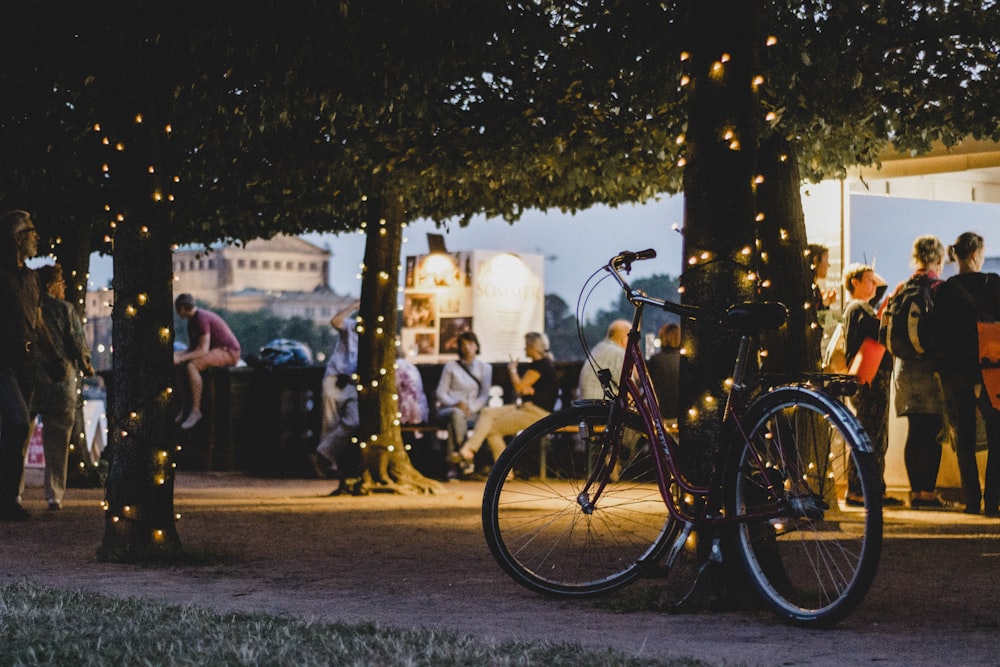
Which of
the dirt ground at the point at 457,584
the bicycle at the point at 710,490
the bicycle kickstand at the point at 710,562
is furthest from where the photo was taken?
the bicycle kickstand at the point at 710,562

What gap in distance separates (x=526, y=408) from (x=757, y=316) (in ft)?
31.0

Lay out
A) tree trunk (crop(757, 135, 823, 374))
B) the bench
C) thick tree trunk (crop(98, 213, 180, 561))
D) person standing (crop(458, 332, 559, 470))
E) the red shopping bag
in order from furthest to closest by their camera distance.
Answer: the bench
person standing (crop(458, 332, 559, 470))
the red shopping bag
tree trunk (crop(757, 135, 823, 374))
thick tree trunk (crop(98, 213, 180, 561))

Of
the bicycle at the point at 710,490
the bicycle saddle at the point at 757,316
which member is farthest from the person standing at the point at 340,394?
the bicycle saddle at the point at 757,316

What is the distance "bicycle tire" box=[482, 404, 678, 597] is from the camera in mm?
6379

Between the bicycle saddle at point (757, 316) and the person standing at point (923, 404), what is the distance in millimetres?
5778

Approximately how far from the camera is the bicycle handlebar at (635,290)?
6.07 meters

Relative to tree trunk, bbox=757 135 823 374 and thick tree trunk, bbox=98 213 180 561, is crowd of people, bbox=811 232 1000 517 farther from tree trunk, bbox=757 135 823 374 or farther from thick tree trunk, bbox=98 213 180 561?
thick tree trunk, bbox=98 213 180 561

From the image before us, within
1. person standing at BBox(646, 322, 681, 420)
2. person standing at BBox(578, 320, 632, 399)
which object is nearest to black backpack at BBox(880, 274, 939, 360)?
person standing at BBox(578, 320, 632, 399)

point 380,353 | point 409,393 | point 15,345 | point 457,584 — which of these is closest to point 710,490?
point 457,584

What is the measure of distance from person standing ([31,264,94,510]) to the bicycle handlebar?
5981 millimetres

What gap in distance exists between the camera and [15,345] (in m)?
10.4

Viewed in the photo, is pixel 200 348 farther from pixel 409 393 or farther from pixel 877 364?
pixel 877 364

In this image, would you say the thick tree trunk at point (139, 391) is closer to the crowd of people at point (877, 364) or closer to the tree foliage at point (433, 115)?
the tree foliage at point (433, 115)

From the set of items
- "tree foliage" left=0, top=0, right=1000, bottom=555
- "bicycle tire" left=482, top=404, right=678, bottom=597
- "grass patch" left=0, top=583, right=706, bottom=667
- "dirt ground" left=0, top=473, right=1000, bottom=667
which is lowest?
"dirt ground" left=0, top=473, right=1000, bottom=667
